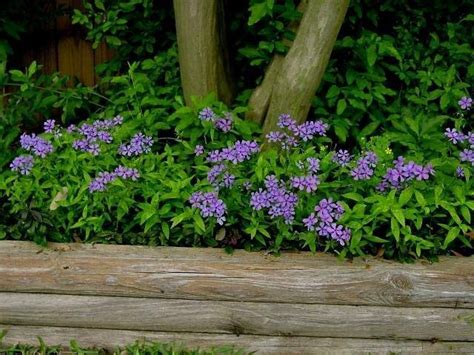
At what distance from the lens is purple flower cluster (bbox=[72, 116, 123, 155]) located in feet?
11.6

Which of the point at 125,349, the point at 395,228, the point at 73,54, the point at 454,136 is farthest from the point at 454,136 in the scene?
the point at 73,54

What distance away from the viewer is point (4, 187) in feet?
11.5

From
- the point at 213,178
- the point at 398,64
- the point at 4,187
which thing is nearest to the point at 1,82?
the point at 4,187

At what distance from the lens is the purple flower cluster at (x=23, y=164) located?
11.5 feet

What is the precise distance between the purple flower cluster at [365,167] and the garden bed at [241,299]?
35 centimetres

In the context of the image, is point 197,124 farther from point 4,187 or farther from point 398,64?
point 398,64

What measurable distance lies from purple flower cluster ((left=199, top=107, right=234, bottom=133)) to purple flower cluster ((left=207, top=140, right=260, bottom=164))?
20cm

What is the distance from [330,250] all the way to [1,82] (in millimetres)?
1927

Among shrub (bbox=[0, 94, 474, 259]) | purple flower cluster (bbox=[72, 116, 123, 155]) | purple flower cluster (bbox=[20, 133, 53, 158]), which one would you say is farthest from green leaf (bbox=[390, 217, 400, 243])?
purple flower cluster (bbox=[20, 133, 53, 158])

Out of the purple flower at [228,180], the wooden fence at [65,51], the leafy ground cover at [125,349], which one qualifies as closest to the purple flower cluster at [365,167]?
the purple flower at [228,180]

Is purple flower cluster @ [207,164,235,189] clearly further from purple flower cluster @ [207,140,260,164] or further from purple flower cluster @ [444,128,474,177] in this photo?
purple flower cluster @ [444,128,474,177]

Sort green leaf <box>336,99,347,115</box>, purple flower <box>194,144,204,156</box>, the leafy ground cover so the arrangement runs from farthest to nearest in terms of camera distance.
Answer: green leaf <box>336,99,347,115</box>
purple flower <box>194,144,204,156</box>
the leafy ground cover

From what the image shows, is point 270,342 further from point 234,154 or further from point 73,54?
point 73,54

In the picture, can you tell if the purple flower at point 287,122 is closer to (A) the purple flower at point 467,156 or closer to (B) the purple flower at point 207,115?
(B) the purple flower at point 207,115
